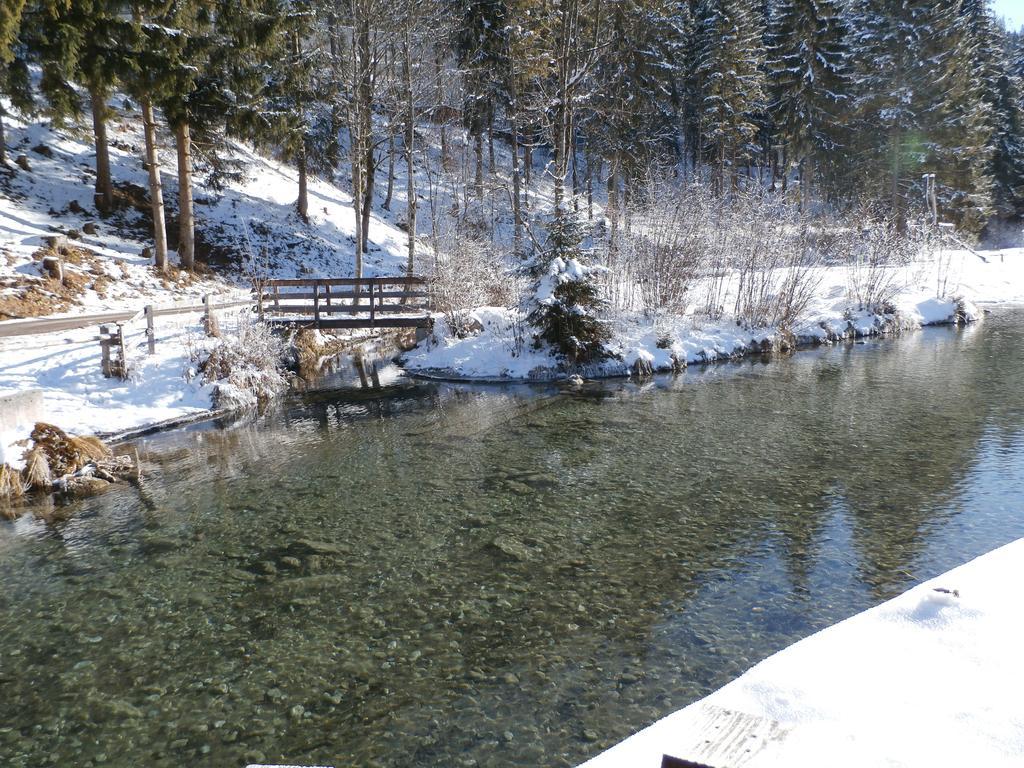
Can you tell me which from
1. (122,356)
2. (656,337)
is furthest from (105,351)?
(656,337)

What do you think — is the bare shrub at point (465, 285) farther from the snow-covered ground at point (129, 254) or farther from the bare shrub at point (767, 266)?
the bare shrub at point (767, 266)

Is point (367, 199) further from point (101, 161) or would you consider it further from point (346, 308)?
point (346, 308)

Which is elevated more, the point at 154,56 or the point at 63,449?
the point at 154,56

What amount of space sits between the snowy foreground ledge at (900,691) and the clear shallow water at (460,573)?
41.9 inches

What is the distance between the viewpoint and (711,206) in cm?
2392

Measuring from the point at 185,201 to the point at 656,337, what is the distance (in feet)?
57.6

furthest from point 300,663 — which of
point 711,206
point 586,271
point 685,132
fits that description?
point 685,132

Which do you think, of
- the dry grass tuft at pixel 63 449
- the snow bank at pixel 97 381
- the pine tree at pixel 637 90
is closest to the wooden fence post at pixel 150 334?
the snow bank at pixel 97 381

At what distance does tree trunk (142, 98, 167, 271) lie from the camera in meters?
22.2

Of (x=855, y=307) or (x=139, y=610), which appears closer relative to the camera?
(x=139, y=610)

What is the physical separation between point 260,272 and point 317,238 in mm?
5262

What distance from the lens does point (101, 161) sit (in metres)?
26.2

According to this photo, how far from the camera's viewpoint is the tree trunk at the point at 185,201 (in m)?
24.3

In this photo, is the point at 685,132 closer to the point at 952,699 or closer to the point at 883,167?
the point at 883,167
